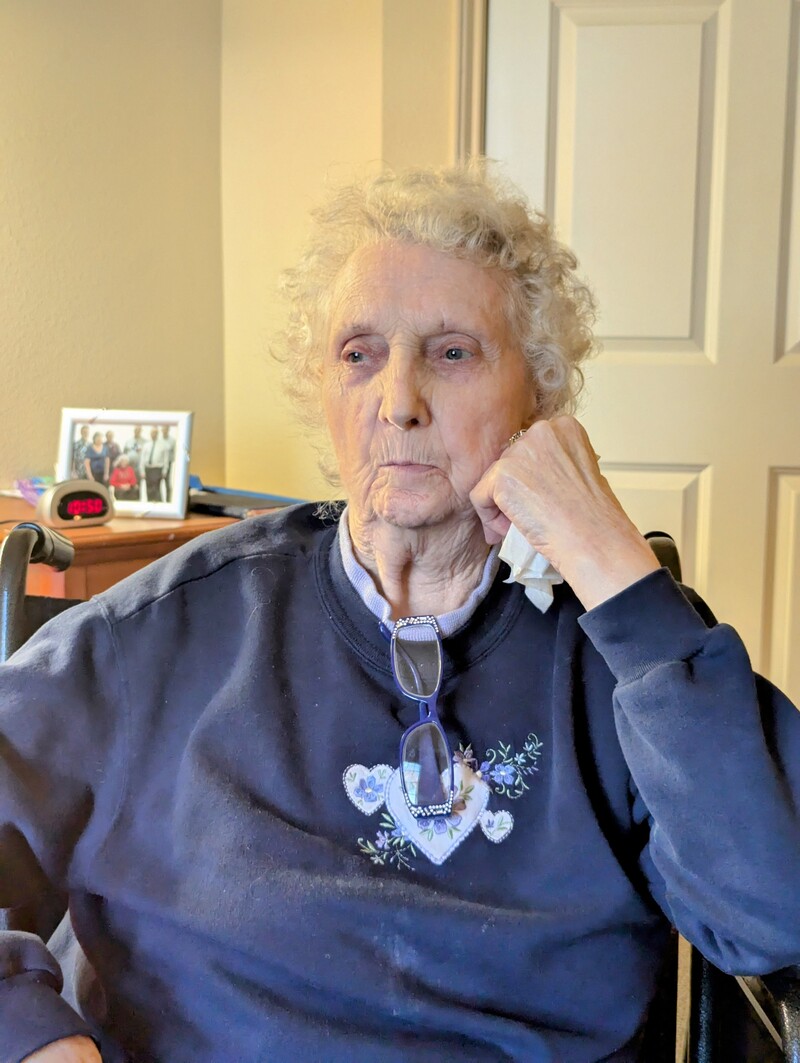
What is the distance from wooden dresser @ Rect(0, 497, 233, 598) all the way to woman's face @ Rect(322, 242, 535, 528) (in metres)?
0.77

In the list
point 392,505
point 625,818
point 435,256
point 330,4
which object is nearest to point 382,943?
point 625,818

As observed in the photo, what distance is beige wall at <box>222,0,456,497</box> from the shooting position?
2.26m

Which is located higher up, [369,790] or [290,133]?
[290,133]

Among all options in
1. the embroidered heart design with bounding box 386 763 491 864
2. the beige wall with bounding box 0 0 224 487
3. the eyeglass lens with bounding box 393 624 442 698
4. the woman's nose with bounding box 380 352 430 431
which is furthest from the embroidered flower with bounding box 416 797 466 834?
the beige wall with bounding box 0 0 224 487

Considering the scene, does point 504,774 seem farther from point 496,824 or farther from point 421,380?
point 421,380

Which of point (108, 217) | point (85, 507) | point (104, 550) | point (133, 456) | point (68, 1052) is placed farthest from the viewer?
point (108, 217)

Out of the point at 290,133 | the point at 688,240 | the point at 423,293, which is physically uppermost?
the point at 290,133

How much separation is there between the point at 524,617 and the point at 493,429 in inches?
8.3

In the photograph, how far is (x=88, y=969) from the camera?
3.41ft

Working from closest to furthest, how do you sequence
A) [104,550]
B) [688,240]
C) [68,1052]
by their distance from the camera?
[68,1052], [104,550], [688,240]

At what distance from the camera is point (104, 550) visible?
1.80m

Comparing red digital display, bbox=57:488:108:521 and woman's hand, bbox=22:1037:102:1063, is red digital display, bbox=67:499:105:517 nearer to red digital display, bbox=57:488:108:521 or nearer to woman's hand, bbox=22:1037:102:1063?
red digital display, bbox=57:488:108:521

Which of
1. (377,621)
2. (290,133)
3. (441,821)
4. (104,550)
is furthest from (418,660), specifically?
(290,133)

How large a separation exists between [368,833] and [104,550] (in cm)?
99
